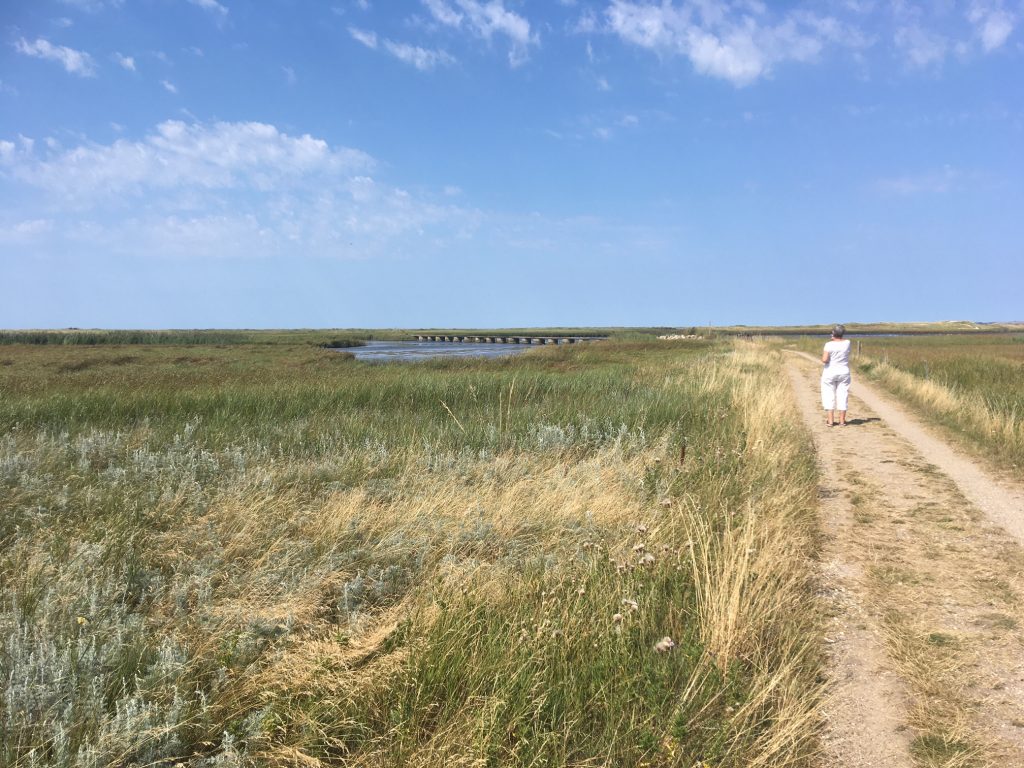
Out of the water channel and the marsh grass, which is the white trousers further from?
the water channel

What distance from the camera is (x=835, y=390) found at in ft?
37.3

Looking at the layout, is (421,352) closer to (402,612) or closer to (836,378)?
(836,378)

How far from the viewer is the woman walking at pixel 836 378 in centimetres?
1116

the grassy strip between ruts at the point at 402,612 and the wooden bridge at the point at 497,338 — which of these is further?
the wooden bridge at the point at 497,338

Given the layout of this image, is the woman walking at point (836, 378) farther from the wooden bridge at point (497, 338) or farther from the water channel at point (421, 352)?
the wooden bridge at point (497, 338)

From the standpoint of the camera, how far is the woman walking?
36.6ft

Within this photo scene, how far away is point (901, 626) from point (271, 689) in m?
3.51

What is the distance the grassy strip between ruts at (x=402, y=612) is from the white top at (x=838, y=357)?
598 cm

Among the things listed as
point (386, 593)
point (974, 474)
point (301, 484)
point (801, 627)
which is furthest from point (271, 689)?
point (974, 474)

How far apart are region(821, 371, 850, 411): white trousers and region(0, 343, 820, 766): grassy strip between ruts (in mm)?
6032

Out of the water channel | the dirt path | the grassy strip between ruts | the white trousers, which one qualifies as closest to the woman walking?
the white trousers

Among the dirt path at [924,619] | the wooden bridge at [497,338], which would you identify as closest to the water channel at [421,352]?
the wooden bridge at [497,338]

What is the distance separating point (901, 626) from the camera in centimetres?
342

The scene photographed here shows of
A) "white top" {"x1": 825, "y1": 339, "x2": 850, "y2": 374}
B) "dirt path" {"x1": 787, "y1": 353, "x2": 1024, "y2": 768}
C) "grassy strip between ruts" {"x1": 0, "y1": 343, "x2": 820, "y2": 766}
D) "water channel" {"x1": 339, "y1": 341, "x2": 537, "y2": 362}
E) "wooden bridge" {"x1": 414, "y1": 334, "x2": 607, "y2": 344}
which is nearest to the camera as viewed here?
"grassy strip between ruts" {"x1": 0, "y1": 343, "x2": 820, "y2": 766}
